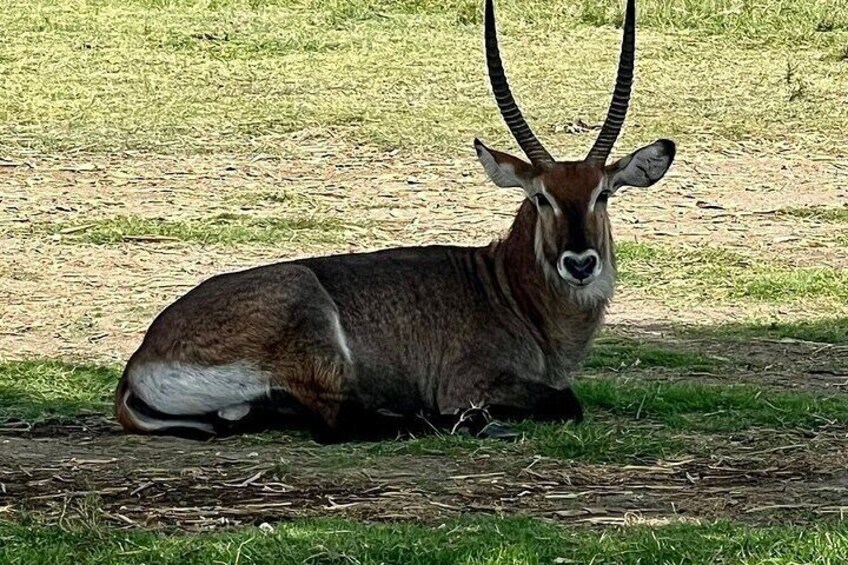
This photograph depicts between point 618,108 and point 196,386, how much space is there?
191cm

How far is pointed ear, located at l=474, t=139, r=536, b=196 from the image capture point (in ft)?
23.3

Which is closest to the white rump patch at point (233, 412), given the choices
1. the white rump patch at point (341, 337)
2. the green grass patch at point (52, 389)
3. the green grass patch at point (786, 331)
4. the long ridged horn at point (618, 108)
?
the white rump patch at point (341, 337)

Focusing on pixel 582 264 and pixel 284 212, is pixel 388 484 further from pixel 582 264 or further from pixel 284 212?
pixel 284 212

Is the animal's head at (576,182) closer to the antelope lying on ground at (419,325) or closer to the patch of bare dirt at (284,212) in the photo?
the antelope lying on ground at (419,325)

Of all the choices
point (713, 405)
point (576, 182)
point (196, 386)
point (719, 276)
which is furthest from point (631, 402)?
point (719, 276)

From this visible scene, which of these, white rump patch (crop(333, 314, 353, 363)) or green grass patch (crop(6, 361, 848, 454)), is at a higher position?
white rump patch (crop(333, 314, 353, 363))

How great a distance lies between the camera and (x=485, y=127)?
14258 mm

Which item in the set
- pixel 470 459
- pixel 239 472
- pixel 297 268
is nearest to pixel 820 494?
pixel 470 459

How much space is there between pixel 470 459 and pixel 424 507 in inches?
29.0

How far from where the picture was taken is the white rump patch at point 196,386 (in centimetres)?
665

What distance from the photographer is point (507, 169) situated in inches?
282

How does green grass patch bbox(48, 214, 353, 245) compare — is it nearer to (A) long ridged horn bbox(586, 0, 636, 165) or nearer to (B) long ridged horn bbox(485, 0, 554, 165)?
(B) long ridged horn bbox(485, 0, 554, 165)

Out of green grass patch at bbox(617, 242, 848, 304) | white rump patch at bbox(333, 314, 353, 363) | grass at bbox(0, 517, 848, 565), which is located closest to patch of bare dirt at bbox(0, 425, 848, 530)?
grass at bbox(0, 517, 848, 565)

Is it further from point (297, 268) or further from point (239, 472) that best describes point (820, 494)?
point (297, 268)
